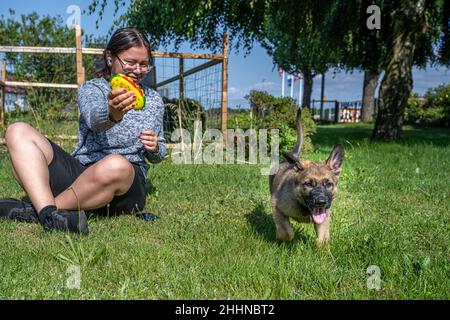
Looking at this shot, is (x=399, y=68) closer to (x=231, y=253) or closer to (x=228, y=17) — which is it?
(x=228, y=17)

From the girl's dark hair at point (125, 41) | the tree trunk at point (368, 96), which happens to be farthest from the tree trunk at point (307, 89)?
the girl's dark hair at point (125, 41)

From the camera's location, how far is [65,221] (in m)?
3.39

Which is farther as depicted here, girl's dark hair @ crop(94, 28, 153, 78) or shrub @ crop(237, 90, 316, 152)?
shrub @ crop(237, 90, 316, 152)

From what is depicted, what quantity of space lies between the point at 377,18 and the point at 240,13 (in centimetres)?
392

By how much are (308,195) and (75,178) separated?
6.51 feet

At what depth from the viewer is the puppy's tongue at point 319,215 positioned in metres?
3.19

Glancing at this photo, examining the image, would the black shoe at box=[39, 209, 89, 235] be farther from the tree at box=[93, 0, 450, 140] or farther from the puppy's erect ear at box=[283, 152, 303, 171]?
the tree at box=[93, 0, 450, 140]

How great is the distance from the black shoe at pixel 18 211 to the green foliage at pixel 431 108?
22.8 metres

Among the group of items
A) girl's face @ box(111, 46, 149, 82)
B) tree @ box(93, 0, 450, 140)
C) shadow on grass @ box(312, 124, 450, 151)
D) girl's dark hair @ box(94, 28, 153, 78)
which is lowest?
shadow on grass @ box(312, 124, 450, 151)

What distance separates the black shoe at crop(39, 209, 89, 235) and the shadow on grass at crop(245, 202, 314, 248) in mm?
1359

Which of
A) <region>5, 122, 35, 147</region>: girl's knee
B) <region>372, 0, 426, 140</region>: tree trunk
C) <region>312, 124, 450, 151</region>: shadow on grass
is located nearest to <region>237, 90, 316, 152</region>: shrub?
<region>312, 124, 450, 151</region>: shadow on grass

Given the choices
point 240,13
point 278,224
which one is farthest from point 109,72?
point 240,13

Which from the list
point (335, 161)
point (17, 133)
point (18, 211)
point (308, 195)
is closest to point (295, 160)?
point (335, 161)

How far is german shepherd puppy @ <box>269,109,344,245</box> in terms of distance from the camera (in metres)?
3.24
